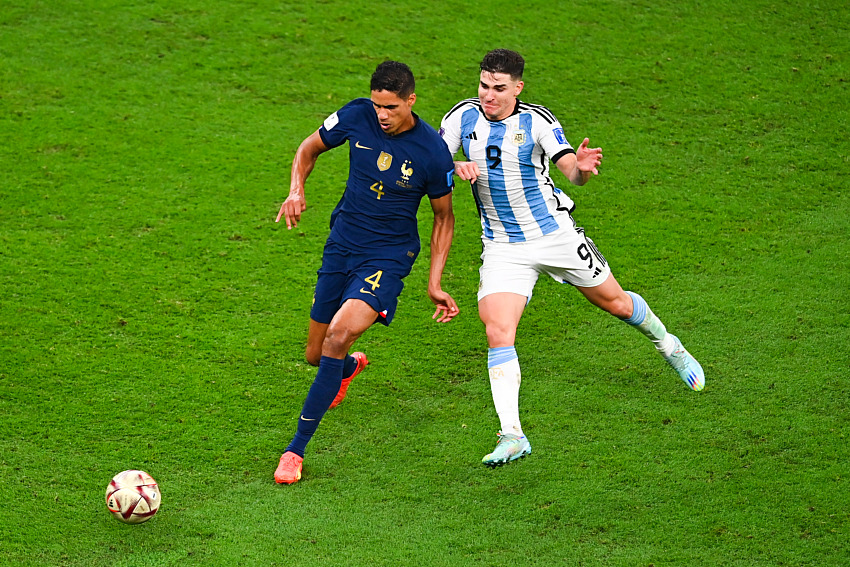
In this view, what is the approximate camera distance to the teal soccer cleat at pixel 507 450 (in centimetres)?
449

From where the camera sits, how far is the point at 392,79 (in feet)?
14.9

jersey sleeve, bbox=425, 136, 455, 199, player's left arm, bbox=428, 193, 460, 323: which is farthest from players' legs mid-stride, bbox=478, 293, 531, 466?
jersey sleeve, bbox=425, 136, 455, 199

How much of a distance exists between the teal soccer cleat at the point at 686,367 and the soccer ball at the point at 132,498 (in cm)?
310

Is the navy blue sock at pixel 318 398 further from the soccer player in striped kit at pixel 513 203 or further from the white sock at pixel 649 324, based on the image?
the white sock at pixel 649 324

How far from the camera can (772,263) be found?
6910 millimetres

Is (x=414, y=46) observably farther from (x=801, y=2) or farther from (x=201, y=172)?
(x=801, y=2)

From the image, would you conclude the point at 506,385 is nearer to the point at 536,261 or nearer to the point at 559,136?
the point at 536,261

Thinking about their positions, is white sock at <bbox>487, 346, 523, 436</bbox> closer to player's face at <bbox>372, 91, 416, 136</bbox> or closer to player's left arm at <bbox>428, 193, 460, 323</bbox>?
player's left arm at <bbox>428, 193, 460, 323</bbox>

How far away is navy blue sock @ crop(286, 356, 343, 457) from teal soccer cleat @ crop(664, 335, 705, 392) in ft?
6.88

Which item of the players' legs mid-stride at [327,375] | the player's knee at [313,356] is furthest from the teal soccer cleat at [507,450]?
the player's knee at [313,356]

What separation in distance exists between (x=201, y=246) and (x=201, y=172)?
1.11 meters

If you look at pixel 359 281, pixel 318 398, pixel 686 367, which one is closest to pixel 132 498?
pixel 318 398

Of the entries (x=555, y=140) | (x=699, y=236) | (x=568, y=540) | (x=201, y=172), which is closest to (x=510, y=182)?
(x=555, y=140)

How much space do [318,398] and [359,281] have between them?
2.19 feet
